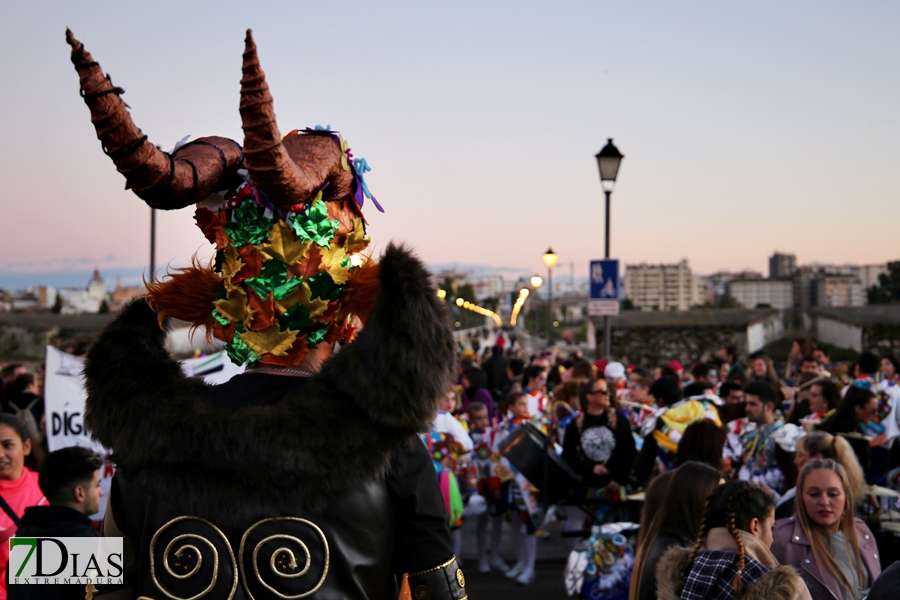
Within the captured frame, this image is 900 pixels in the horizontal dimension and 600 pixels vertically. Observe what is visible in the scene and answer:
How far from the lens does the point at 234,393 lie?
2371 mm

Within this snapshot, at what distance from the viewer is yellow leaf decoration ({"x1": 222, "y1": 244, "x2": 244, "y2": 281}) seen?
7.84 feet

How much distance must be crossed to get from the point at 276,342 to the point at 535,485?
6.50m

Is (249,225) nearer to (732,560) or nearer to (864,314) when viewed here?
(732,560)

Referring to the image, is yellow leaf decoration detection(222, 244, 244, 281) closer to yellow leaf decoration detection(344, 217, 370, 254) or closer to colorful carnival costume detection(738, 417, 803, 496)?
yellow leaf decoration detection(344, 217, 370, 254)

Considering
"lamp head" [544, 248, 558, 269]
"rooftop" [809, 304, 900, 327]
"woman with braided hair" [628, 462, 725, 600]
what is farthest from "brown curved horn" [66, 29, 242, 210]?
"rooftop" [809, 304, 900, 327]

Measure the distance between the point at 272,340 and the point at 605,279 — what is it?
10664mm

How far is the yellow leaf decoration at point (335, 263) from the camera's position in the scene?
2.39 meters

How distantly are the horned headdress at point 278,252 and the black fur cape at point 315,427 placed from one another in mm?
152

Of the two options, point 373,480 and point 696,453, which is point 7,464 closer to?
point 373,480

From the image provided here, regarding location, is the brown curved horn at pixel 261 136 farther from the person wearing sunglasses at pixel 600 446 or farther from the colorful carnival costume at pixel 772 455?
the person wearing sunglasses at pixel 600 446

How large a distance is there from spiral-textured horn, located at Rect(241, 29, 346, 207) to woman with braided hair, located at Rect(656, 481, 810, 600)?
2.15 metres

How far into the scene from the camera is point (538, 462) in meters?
8.53

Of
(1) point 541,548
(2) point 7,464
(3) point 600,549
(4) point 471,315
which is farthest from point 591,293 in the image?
(4) point 471,315

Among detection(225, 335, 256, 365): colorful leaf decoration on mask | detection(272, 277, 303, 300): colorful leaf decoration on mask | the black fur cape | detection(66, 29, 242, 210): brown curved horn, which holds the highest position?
detection(66, 29, 242, 210): brown curved horn
